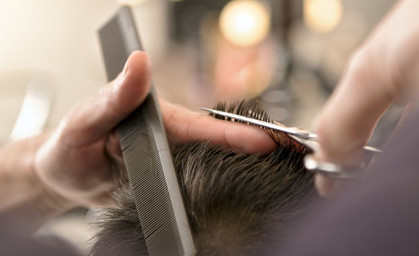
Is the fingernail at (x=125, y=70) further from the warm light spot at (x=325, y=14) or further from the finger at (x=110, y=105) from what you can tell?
the warm light spot at (x=325, y=14)

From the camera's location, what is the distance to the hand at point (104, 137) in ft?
1.78

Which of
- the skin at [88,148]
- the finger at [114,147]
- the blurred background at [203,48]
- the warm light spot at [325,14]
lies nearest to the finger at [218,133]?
the skin at [88,148]

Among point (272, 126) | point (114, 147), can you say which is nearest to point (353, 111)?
point (272, 126)

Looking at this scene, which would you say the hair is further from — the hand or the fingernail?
the fingernail

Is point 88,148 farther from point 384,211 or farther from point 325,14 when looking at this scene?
point 325,14

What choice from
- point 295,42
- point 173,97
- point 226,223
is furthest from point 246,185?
point 295,42

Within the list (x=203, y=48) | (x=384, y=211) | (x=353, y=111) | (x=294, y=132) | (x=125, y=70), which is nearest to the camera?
(x=384, y=211)

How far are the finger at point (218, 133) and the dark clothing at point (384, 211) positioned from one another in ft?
0.65

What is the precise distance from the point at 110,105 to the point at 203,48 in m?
2.86

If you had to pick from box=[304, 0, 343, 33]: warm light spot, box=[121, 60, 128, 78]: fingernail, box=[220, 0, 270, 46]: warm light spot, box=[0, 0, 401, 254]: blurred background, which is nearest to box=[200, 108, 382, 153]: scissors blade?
box=[121, 60, 128, 78]: fingernail

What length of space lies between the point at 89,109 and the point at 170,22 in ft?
11.1

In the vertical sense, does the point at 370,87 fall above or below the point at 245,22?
above

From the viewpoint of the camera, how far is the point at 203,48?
3502mm

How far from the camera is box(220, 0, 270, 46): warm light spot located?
343cm
